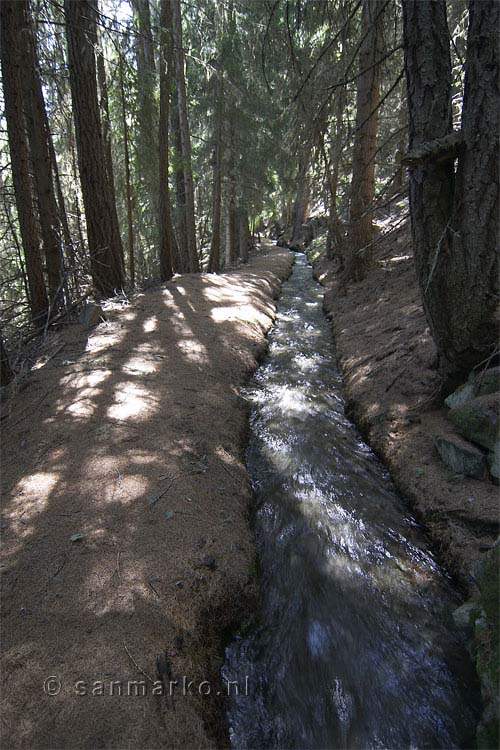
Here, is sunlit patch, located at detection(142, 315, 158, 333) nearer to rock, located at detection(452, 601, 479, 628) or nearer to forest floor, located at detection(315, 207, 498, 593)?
forest floor, located at detection(315, 207, 498, 593)

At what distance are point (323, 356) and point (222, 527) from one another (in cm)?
505

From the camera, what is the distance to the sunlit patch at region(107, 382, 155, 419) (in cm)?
467

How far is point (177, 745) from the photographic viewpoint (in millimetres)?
1972

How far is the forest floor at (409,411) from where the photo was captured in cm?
330

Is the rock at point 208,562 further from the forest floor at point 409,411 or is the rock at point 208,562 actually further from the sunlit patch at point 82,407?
the sunlit patch at point 82,407

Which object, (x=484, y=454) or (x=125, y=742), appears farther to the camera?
(x=484, y=454)

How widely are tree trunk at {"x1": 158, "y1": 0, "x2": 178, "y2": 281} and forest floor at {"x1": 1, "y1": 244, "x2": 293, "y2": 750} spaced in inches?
242

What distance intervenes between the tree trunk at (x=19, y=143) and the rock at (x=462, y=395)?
6.86 m

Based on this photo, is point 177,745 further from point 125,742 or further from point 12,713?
point 12,713

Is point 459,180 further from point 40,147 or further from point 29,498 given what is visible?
point 40,147

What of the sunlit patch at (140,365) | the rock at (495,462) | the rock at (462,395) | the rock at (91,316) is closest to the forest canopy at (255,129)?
the rock at (462,395)

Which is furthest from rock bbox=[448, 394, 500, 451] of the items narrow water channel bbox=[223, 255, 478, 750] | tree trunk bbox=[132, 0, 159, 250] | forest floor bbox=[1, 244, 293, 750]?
tree trunk bbox=[132, 0, 159, 250]

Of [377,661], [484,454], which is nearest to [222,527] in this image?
[377,661]

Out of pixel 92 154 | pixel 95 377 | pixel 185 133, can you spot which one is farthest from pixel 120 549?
pixel 185 133
